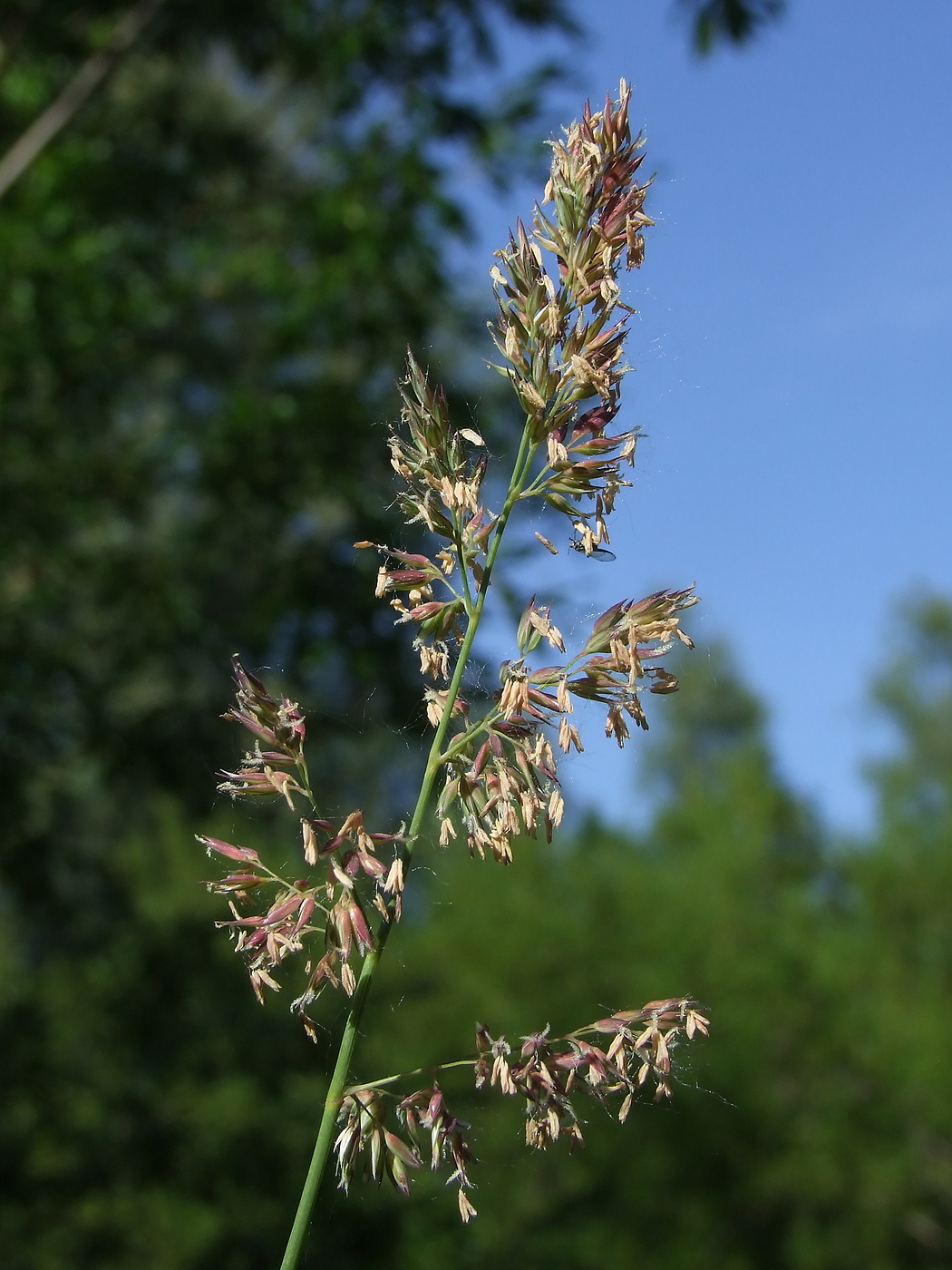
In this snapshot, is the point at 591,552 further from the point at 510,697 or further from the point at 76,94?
the point at 76,94

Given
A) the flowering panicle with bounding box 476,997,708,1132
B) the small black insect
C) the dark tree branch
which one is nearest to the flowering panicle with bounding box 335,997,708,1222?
the flowering panicle with bounding box 476,997,708,1132

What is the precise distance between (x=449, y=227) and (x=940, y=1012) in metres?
13.3

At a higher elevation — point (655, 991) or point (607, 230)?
point (655, 991)

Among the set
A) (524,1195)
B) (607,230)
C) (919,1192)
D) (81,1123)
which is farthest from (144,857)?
(607,230)

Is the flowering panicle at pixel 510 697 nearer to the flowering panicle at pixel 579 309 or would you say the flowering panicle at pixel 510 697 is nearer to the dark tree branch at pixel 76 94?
the flowering panicle at pixel 579 309

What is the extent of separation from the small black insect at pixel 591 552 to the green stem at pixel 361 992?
0.28 ft

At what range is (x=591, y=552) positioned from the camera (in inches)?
37.7

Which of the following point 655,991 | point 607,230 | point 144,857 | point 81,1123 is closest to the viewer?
point 607,230

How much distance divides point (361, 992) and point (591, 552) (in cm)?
35

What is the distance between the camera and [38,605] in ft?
16.8

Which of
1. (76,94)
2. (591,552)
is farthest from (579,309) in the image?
(76,94)

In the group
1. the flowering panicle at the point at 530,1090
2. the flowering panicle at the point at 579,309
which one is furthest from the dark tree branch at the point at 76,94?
the flowering panicle at the point at 530,1090

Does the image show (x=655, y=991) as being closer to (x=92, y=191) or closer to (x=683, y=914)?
(x=683, y=914)

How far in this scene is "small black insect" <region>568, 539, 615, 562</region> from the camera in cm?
96
